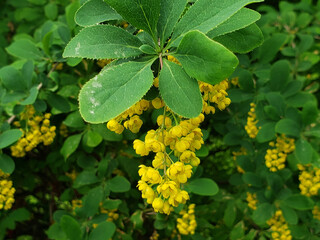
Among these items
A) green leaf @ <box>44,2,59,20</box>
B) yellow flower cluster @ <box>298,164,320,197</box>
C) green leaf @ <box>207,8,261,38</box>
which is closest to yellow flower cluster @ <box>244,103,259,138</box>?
yellow flower cluster @ <box>298,164,320,197</box>

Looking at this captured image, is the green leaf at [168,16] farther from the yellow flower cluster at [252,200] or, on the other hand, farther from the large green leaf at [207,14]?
the yellow flower cluster at [252,200]

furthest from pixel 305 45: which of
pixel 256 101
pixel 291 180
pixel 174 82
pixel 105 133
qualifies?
pixel 174 82

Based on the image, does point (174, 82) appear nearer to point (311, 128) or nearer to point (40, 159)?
point (311, 128)

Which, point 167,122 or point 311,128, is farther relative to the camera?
point 311,128

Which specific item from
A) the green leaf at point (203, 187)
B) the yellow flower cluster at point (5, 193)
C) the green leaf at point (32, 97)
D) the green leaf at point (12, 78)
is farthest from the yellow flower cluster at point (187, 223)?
the green leaf at point (12, 78)

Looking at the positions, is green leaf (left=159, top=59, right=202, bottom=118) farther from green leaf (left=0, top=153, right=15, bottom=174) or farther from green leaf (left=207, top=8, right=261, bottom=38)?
green leaf (left=0, top=153, right=15, bottom=174)

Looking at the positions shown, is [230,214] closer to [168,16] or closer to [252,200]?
[252,200]

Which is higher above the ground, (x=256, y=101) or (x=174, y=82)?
(x=174, y=82)
